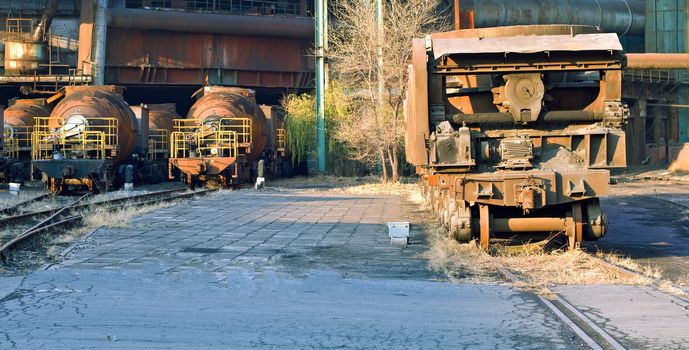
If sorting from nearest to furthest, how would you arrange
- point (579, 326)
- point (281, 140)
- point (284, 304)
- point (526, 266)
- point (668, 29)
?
point (579, 326) < point (284, 304) < point (526, 266) < point (281, 140) < point (668, 29)

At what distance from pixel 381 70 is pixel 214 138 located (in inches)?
283

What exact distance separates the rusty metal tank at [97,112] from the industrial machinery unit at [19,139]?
8.83 ft

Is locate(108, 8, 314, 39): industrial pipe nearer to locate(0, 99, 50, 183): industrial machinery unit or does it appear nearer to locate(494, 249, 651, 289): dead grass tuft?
locate(0, 99, 50, 183): industrial machinery unit

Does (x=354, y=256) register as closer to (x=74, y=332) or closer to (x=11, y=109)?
(x=74, y=332)

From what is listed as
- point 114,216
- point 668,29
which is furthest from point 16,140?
point 668,29

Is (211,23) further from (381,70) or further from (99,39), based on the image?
(381,70)

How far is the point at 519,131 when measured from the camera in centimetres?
1222

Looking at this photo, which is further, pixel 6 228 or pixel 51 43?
pixel 51 43

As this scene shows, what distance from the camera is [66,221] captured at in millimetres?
15930

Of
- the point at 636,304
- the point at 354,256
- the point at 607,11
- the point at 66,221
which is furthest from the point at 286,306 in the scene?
the point at 607,11

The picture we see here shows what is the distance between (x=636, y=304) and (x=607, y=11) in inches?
1875

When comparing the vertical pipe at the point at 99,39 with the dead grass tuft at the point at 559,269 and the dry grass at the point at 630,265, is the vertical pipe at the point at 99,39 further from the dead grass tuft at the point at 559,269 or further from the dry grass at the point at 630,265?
the dry grass at the point at 630,265

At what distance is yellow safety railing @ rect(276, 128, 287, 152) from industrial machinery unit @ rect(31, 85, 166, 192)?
9.81 m

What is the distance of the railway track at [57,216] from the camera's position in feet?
43.3
